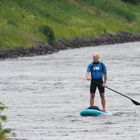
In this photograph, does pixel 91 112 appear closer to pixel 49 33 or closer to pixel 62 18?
pixel 49 33

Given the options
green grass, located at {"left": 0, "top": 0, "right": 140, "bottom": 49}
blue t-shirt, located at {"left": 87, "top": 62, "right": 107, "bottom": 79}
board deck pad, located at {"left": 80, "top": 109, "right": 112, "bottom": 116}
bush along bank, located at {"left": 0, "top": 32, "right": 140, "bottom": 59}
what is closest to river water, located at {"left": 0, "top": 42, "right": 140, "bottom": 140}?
board deck pad, located at {"left": 80, "top": 109, "right": 112, "bottom": 116}

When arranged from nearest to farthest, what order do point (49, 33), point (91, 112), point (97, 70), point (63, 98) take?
1. point (91, 112)
2. point (97, 70)
3. point (63, 98)
4. point (49, 33)

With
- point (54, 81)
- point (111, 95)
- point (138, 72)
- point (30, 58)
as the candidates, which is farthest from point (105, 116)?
point (30, 58)

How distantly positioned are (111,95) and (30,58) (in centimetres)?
2783

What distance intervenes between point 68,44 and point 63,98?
147 feet

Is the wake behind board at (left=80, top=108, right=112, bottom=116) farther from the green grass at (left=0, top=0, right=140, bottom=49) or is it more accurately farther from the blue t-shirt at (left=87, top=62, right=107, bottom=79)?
the green grass at (left=0, top=0, right=140, bottom=49)

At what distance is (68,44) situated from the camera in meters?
86.6

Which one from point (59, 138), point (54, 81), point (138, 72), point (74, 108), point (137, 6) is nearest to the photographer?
point (59, 138)

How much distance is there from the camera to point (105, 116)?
3459cm

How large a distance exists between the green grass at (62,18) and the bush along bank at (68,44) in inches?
32.7

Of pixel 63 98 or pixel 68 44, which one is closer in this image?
pixel 63 98

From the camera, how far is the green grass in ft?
270

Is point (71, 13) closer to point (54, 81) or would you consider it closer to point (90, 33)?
point (90, 33)

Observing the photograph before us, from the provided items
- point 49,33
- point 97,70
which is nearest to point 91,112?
point 97,70
